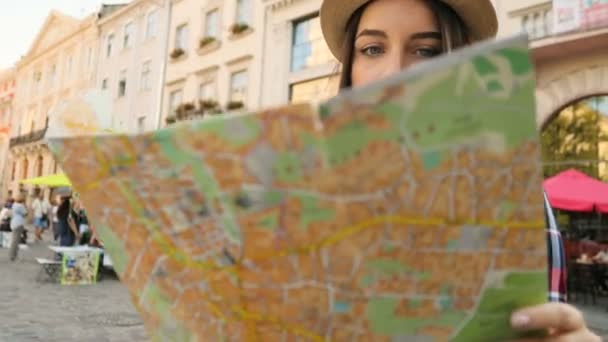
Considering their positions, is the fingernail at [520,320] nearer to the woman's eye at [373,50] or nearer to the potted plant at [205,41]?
the woman's eye at [373,50]

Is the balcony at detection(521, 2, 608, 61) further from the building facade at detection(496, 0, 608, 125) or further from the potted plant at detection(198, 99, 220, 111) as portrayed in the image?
the potted plant at detection(198, 99, 220, 111)

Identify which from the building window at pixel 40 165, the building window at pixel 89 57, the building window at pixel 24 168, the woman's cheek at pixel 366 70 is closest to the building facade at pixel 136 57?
the building window at pixel 89 57

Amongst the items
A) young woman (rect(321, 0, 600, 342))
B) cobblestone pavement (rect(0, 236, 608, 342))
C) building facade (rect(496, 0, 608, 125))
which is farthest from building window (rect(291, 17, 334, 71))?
young woman (rect(321, 0, 600, 342))

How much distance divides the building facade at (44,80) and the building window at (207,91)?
10.1 metres

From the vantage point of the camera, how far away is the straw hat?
1.00m

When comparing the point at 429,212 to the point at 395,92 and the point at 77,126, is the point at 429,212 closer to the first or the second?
the point at 395,92

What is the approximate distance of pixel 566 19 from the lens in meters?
8.76

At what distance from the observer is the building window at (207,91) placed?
17062 mm

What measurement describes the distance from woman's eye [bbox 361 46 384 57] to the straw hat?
13 centimetres

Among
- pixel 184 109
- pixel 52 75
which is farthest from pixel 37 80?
pixel 184 109

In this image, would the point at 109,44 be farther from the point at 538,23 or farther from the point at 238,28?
the point at 538,23

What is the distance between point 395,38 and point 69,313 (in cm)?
572

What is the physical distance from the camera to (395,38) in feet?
3.06

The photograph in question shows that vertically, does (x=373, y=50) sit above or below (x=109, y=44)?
below
